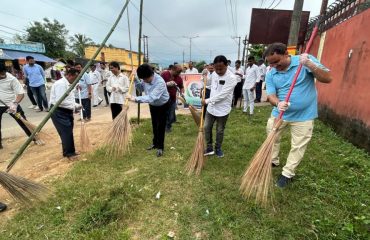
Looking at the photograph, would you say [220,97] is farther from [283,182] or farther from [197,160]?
[283,182]

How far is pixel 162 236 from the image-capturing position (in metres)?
2.41

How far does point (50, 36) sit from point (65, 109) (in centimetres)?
3934

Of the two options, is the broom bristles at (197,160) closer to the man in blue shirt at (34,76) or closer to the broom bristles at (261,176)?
the broom bristles at (261,176)

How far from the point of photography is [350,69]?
515cm

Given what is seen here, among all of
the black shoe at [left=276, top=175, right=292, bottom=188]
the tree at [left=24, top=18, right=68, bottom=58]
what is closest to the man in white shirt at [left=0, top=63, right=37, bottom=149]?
the black shoe at [left=276, top=175, right=292, bottom=188]

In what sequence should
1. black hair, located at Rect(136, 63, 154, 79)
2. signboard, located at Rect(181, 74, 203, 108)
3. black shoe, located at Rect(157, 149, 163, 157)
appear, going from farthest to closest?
signboard, located at Rect(181, 74, 203, 108) < black shoe, located at Rect(157, 149, 163, 157) < black hair, located at Rect(136, 63, 154, 79)

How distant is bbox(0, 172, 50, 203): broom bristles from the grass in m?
0.17

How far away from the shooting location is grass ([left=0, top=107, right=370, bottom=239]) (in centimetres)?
245

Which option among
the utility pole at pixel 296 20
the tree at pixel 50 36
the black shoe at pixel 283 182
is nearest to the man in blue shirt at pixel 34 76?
the utility pole at pixel 296 20

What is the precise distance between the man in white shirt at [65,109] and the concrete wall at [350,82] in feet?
16.0

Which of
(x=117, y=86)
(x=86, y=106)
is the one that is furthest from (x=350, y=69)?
(x=86, y=106)

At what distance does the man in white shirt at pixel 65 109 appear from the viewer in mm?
3916

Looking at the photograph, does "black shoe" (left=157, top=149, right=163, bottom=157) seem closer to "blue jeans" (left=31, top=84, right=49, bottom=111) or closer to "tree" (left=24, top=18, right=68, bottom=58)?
"blue jeans" (left=31, top=84, right=49, bottom=111)

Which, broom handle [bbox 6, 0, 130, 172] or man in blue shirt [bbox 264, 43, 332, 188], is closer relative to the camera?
broom handle [bbox 6, 0, 130, 172]
